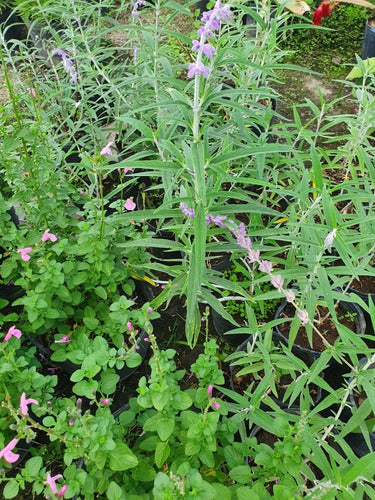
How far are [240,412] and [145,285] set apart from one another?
92 centimetres

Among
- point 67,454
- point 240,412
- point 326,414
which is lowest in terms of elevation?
point 326,414

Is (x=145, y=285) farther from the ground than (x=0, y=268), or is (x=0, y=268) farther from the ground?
(x=0, y=268)

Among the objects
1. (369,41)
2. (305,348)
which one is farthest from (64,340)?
(369,41)

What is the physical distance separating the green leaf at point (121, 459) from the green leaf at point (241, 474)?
27 centimetres

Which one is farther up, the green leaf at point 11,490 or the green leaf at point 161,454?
the green leaf at point 11,490

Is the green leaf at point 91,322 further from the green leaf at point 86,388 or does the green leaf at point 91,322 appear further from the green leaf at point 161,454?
the green leaf at point 161,454

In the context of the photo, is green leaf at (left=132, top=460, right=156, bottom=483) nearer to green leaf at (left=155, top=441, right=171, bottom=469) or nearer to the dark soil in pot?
green leaf at (left=155, top=441, right=171, bottom=469)

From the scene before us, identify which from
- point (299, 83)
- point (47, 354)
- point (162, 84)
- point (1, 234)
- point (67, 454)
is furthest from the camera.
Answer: point (299, 83)

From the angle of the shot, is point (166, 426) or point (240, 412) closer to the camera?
point (166, 426)

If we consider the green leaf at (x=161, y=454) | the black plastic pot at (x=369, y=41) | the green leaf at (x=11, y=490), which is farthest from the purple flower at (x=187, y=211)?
the black plastic pot at (x=369, y=41)

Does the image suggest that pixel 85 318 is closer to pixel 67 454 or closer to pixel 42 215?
pixel 42 215

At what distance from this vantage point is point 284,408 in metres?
1.84

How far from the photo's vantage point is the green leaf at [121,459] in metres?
1.18

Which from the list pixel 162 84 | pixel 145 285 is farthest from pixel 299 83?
pixel 145 285
